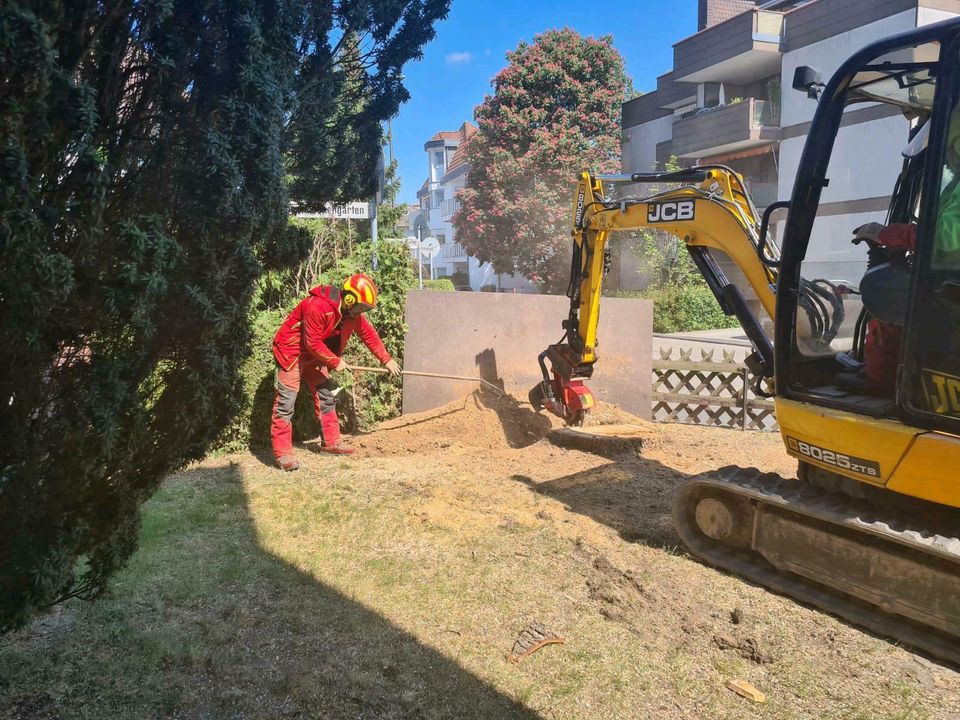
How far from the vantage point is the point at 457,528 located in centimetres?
501

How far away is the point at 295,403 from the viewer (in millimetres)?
7254

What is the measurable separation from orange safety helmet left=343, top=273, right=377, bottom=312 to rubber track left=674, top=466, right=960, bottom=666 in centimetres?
335

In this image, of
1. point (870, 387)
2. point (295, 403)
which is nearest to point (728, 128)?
point (295, 403)

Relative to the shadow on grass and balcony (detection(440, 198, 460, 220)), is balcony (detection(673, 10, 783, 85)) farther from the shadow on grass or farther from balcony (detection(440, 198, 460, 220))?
balcony (detection(440, 198, 460, 220))

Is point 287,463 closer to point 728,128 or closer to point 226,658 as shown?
point 226,658

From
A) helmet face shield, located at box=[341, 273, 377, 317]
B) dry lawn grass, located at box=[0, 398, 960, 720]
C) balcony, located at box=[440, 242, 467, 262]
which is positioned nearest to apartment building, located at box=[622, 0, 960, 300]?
helmet face shield, located at box=[341, 273, 377, 317]


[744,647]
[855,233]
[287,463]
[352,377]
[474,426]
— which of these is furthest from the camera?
[474,426]

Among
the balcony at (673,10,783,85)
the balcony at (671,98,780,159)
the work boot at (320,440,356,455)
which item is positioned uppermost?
the balcony at (673,10,783,85)

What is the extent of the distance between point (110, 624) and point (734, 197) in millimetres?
4833

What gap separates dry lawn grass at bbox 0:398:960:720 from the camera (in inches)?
117

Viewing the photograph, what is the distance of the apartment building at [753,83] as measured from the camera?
17.3 m

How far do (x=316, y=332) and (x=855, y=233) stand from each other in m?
4.45

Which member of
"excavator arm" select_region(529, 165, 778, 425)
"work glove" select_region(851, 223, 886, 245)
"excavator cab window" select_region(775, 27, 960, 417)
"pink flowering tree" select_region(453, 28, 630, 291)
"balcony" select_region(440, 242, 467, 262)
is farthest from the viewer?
"balcony" select_region(440, 242, 467, 262)

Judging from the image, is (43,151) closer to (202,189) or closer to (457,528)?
(202,189)
